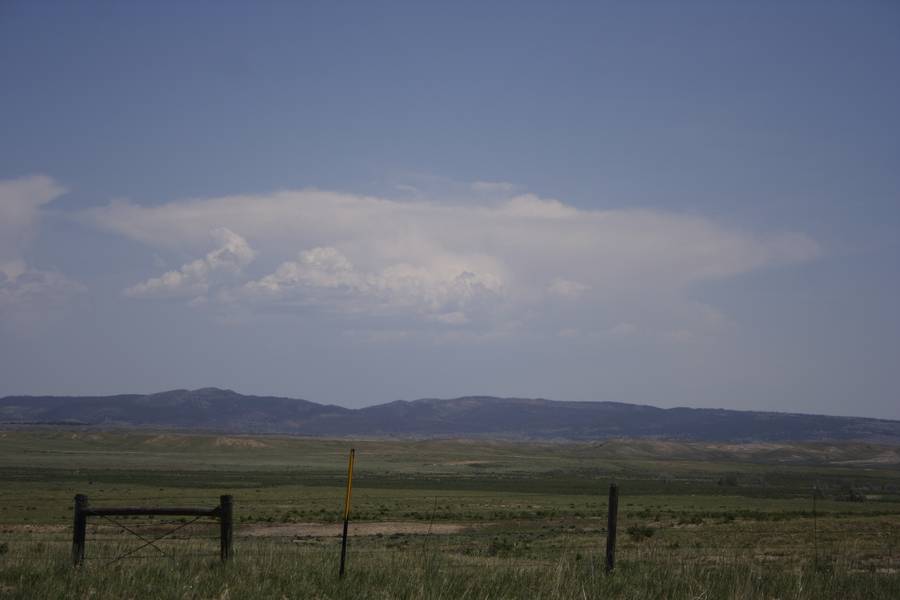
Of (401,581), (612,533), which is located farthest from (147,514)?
Answer: (612,533)

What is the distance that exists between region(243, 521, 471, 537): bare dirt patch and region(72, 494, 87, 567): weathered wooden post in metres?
18.7

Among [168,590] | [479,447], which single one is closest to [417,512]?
[168,590]

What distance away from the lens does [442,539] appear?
31125 mm

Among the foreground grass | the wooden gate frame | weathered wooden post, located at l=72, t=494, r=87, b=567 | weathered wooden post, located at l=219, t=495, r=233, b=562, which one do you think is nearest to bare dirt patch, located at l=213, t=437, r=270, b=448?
weathered wooden post, located at l=72, t=494, r=87, b=567

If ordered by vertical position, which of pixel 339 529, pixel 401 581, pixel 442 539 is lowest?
pixel 339 529

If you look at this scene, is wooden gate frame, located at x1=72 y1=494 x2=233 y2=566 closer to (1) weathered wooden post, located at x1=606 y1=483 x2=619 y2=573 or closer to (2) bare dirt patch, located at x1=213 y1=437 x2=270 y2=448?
(1) weathered wooden post, located at x1=606 y1=483 x2=619 y2=573

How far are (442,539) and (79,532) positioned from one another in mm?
19359

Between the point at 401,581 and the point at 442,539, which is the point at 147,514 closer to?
the point at 401,581

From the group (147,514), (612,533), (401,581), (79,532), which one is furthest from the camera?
(612,533)

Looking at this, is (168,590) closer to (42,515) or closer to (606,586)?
(606,586)

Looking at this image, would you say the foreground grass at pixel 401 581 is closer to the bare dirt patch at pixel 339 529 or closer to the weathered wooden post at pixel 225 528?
the weathered wooden post at pixel 225 528

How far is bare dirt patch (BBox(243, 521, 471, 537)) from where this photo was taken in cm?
3303

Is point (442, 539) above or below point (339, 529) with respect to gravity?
above

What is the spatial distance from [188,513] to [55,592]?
3291mm
